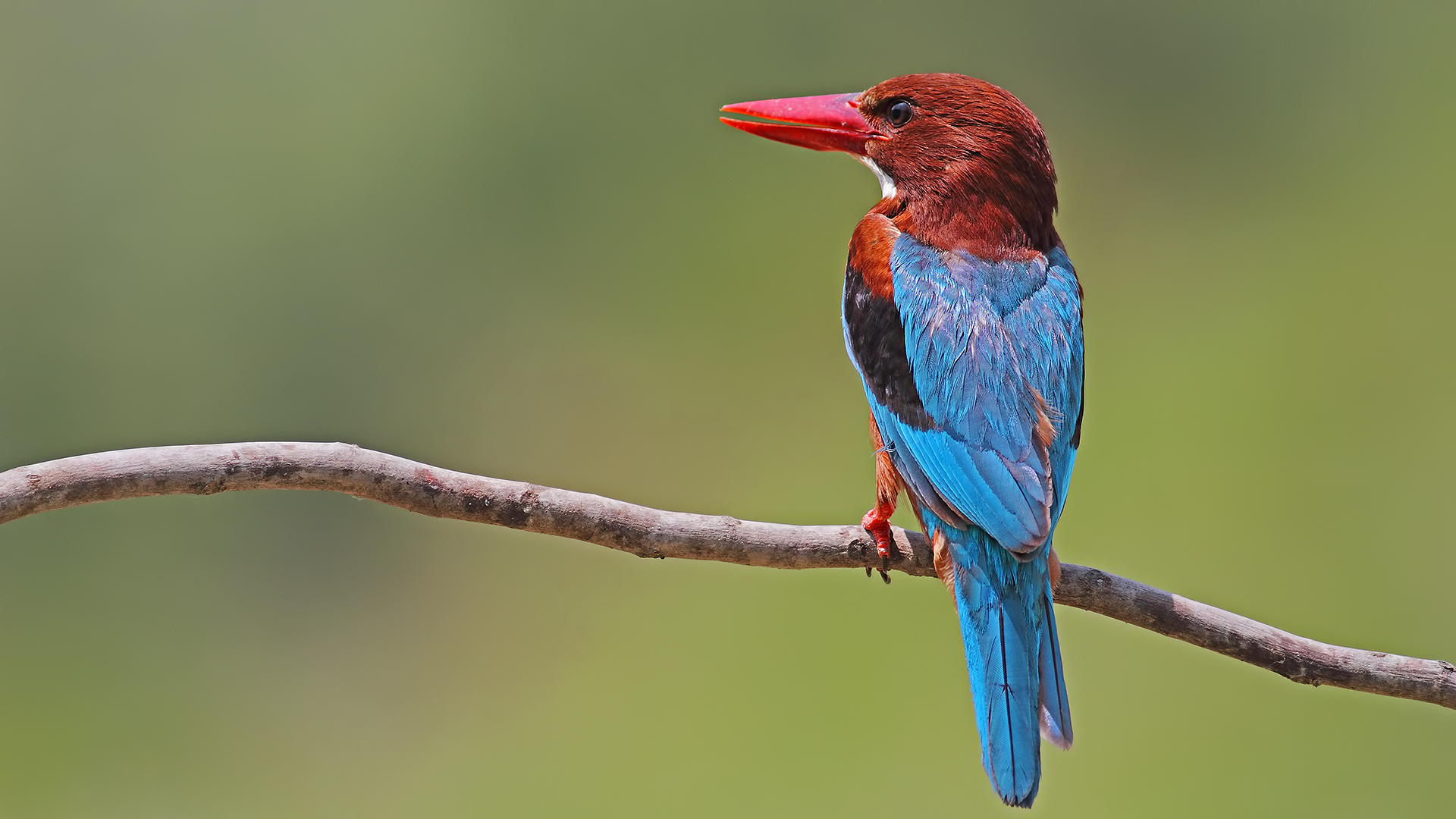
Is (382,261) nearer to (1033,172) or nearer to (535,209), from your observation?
(535,209)

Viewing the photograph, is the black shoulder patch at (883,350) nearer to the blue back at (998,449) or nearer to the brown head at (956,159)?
the blue back at (998,449)

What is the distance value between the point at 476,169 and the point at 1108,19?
110 inches

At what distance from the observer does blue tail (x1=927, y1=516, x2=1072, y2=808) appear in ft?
5.45

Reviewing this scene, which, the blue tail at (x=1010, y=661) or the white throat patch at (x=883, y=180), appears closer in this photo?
the blue tail at (x=1010, y=661)

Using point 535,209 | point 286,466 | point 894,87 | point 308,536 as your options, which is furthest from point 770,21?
point 286,466

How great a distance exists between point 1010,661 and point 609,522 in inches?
22.1

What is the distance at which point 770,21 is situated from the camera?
5418 mm

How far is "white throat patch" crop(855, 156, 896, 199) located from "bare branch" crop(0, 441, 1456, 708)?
632mm

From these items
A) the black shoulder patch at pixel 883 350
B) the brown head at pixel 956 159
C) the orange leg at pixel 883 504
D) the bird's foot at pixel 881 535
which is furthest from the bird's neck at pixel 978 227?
the bird's foot at pixel 881 535

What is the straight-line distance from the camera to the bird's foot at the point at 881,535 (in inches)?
75.5

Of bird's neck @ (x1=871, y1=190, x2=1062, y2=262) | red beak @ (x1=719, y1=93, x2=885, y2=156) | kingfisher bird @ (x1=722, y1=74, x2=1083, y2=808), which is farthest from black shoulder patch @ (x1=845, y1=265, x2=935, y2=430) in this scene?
red beak @ (x1=719, y1=93, x2=885, y2=156)

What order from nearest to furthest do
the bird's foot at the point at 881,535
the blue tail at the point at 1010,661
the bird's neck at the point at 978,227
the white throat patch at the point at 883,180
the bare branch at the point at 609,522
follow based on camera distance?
the bare branch at the point at 609,522, the blue tail at the point at 1010,661, the bird's foot at the point at 881,535, the bird's neck at the point at 978,227, the white throat patch at the point at 883,180

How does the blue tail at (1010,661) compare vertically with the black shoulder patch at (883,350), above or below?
below

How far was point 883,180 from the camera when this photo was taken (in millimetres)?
2287
